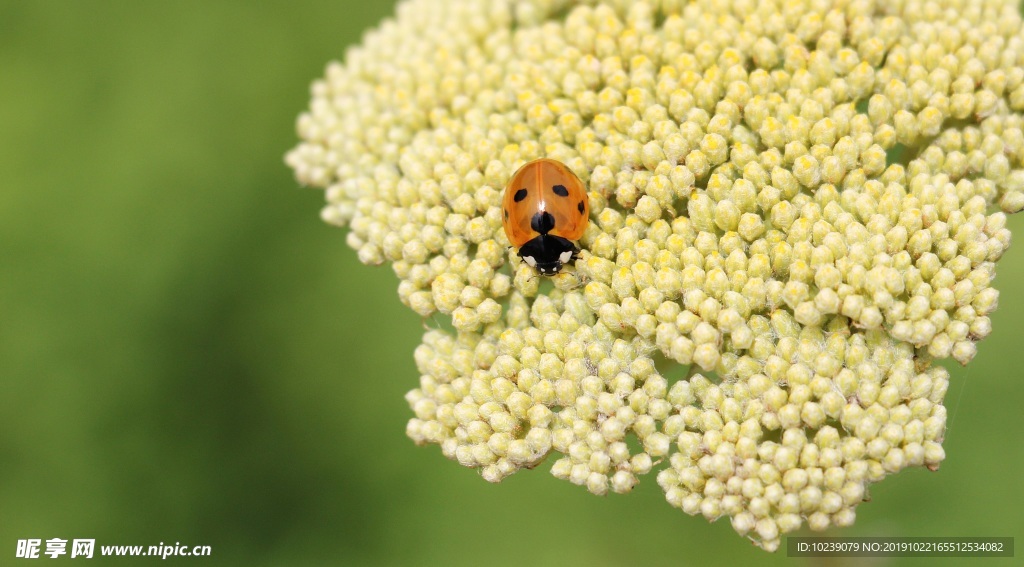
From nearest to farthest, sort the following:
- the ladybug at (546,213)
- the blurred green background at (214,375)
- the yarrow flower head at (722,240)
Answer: the yarrow flower head at (722,240)
the ladybug at (546,213)
the blurred green background at (214,375)

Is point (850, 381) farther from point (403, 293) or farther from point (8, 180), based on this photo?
point (8, 180)

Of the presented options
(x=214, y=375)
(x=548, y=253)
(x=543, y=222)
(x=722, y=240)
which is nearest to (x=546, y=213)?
(x=543, y=222)

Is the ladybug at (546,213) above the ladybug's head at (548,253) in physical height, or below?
above

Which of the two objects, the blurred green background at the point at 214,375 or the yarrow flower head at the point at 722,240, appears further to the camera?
the blurred green background at the point at 214,375

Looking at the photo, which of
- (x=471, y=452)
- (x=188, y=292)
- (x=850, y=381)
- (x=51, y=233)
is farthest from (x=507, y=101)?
(x=51, y=233)

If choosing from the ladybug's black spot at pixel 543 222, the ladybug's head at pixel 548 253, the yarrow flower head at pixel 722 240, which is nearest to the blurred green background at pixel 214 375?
the yarrow flower head at pixel 722 240

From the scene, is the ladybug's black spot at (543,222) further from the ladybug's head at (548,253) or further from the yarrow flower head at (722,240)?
the yarrow flower head at (722,240)
